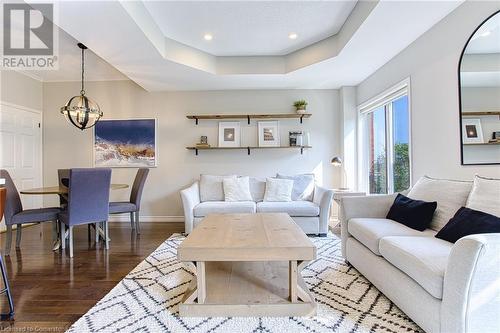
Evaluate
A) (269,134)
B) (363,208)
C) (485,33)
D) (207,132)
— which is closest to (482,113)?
(485,33)

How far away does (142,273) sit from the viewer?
2520 mm

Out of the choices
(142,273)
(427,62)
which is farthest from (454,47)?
(142,273)

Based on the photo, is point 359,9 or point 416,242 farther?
point 359,9

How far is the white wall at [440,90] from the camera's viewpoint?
7.53 feet

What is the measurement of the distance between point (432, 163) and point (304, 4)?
2.13 m

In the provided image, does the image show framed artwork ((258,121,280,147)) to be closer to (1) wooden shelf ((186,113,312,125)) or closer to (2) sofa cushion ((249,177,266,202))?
(1) wooden shelf ((186,113,312,125))

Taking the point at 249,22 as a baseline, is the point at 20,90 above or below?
below

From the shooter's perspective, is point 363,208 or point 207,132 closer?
point 363,208

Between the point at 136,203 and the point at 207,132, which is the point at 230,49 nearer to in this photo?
the point at 207,132

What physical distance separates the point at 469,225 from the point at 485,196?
0.32 m

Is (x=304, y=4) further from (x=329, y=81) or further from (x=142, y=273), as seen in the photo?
(x=142, y=273)

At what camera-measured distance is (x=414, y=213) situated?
7.48ft

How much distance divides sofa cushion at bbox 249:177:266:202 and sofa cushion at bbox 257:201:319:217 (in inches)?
18.8

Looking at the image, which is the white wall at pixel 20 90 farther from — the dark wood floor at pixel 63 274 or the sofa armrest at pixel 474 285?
the sofa armrest at pixel 474 285
